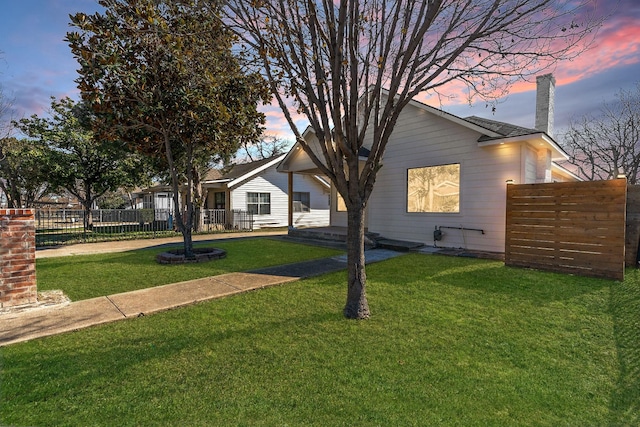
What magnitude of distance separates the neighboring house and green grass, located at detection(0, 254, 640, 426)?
15.0 meters

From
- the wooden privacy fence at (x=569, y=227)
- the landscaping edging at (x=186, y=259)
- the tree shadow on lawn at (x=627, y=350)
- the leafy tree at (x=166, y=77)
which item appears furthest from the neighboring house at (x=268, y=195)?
the tree shadow on lawn at (x=627, y=350)

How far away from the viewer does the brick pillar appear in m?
4.26

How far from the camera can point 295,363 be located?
293cm

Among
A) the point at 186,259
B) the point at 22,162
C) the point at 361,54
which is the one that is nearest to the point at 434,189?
the point at 361,54

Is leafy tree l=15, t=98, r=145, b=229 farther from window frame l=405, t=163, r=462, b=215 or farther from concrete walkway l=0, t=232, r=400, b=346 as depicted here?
window frame l=405, t=163, r=462, b=215

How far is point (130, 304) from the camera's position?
179 inches

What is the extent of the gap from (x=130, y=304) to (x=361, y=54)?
512 cm

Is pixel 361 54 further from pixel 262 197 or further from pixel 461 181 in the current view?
pixel 262 197

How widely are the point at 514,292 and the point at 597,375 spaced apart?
2.50 metres

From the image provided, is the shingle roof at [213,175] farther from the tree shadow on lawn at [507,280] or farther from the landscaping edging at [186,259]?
the tree shadow on lawn at [507,280]

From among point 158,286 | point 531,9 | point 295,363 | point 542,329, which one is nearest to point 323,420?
point 295,363

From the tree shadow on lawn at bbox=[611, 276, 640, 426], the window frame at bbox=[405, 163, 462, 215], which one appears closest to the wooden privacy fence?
the tree shadow on lawn at bbox=[611, 276, 640, 426]

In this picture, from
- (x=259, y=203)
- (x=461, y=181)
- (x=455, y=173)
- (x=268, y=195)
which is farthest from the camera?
(x=268, y=195)

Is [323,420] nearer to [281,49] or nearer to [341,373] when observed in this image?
[341,373]
